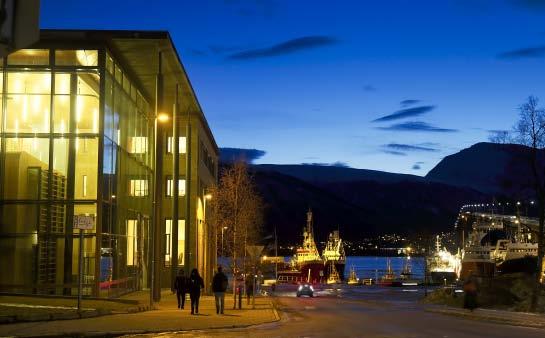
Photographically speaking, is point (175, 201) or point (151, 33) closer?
point (151, 33)

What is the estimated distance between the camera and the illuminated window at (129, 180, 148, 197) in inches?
1603

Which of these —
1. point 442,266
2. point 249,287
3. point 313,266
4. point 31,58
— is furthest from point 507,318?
point 313,266

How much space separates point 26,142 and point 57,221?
380 cm

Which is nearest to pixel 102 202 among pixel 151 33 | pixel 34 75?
pixel 34 75

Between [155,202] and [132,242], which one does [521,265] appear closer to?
[132,242]

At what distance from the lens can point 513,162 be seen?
4050 centimetres

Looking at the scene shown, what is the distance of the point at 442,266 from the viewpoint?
13775cm

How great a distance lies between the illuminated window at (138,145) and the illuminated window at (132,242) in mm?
4039

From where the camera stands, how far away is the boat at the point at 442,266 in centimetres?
11782

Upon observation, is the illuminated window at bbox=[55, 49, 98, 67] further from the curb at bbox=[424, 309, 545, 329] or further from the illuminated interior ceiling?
the curb at bbox=[424, 309, 545, 329]

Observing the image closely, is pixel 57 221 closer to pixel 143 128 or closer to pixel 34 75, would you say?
pixel 34 75

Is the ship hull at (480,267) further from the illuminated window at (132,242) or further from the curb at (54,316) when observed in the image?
the curb at (54,316)

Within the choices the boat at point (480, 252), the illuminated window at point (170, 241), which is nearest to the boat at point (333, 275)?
the boat at point (480, 252)

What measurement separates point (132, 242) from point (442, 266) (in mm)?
105733
